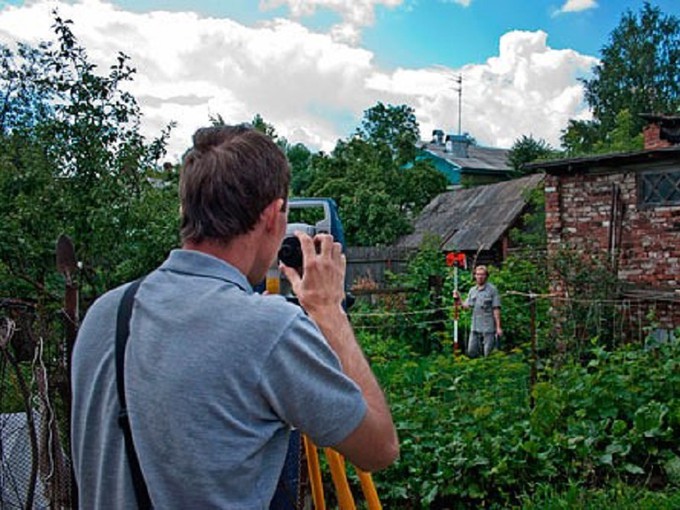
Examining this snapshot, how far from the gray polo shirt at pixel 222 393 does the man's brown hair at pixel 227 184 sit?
0.38 feet

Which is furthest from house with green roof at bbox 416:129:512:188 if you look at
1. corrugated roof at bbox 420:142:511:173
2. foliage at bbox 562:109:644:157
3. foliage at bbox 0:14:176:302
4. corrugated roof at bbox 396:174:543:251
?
foliage at bbox 0:14:176:302

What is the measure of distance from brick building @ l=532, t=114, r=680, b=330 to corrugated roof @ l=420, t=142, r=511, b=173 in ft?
76.5

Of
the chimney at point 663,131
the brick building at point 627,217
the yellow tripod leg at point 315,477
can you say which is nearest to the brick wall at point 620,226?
the brick building at point 627,217

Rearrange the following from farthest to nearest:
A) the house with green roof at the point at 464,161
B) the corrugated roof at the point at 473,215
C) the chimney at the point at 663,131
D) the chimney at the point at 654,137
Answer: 1. the house with green roof at the point at 464,161
2. the corrugated roof at the point at 473,215
3. the chimney at the point at 654,137
4. the chimney at the point at 663,131

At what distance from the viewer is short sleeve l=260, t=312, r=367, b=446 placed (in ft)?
3.75

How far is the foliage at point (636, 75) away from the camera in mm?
27016

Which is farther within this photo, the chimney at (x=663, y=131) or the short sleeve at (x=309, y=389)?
the chimney at (x=663, y=131)

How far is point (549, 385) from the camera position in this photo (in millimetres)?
4773

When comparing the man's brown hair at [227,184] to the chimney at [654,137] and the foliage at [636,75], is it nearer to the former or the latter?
the chimney at [654,137]

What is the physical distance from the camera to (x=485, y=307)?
924 cm

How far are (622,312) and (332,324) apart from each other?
30.0 feet

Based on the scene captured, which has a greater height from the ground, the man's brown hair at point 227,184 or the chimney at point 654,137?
the chimney at point 654,137

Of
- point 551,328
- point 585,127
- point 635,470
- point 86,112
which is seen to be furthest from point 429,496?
point 585,127

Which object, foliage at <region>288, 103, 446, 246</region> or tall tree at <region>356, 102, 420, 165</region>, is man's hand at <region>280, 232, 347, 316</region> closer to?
foliage at <region>288, 103, 446, 246</region>
